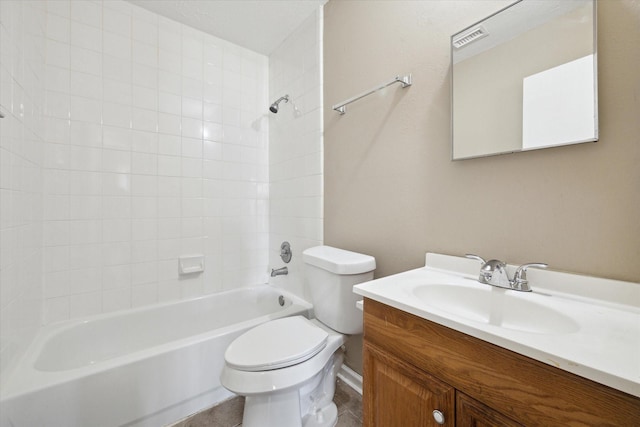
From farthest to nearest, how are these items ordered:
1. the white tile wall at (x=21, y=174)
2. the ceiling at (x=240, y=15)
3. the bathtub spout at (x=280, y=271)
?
the bathtub spout at (x=280, y=271)
the ceiling at (x=240, y=15)
the white tile wall at (x=21, y=174)

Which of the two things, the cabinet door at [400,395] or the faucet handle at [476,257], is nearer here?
the cabinet door at [400,395]

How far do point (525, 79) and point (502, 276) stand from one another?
65 centimetres

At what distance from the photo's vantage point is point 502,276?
0.82 meters

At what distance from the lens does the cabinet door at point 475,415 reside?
531 mm

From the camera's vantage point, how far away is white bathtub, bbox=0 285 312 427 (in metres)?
0.97

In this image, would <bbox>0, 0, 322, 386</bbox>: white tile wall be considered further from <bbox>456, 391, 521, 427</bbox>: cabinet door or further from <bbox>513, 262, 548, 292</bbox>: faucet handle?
<bbox>456, 391, 521, 427</bbox>: cabinet door

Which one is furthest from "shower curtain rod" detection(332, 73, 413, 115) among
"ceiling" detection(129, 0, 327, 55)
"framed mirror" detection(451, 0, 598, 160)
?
"ceiling" detection(129, 0, 327, 55)

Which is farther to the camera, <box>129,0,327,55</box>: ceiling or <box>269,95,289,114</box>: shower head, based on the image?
<box>269,95,289,114</box>: shower head

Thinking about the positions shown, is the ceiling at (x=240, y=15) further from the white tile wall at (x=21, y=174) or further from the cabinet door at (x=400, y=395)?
the cabinet door at (x=400, y=395)

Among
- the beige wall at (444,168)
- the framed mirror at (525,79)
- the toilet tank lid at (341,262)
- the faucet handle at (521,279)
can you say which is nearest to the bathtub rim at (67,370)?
the toilet tank lid at (341,262)

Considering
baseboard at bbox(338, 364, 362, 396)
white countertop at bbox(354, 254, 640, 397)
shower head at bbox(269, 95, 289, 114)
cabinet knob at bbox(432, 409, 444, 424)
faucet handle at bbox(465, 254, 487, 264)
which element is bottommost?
baseboard at bbox(338, 364, 362, 396)

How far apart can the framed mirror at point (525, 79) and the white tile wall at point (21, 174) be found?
179 centimetres

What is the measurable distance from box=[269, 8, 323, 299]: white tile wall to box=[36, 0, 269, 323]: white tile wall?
18cm

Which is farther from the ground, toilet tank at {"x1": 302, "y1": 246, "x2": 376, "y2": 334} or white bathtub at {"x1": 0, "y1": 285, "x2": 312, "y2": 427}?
toilet tank at {"x1": 302, "y1": 246, "x2": 376, "y2": 334}
